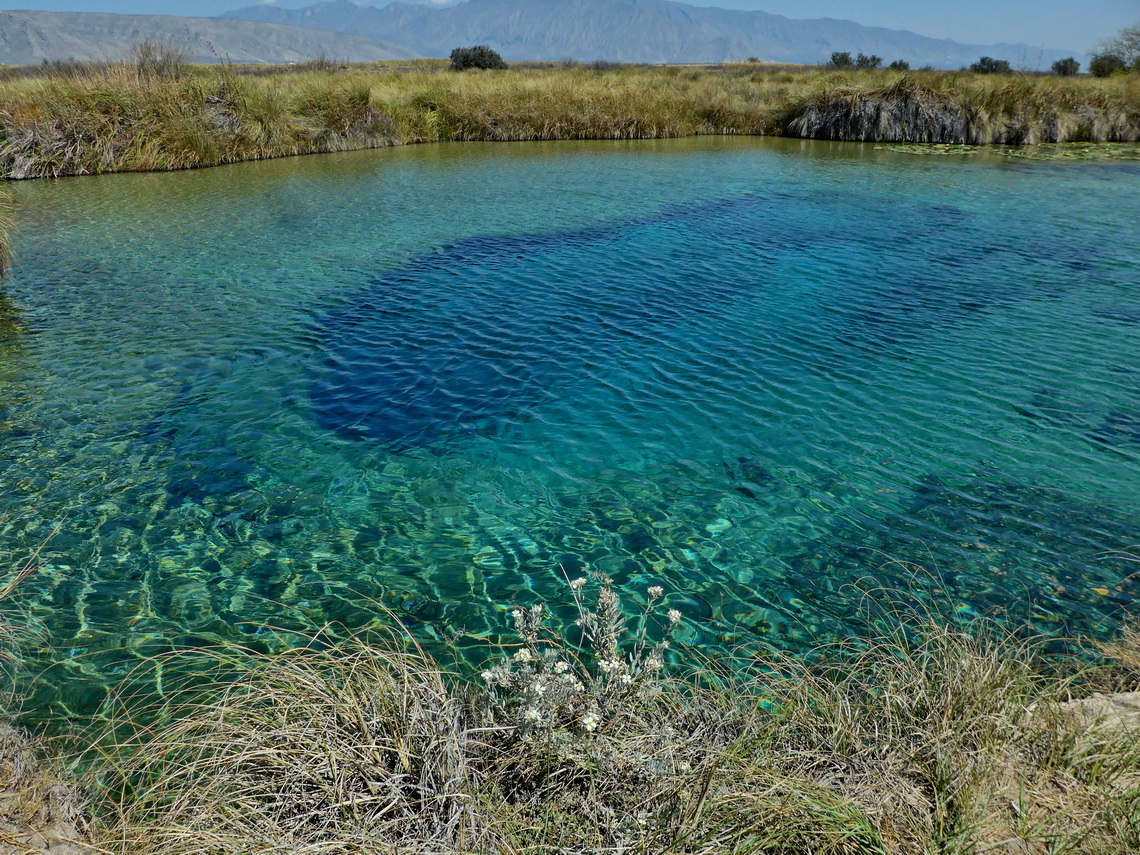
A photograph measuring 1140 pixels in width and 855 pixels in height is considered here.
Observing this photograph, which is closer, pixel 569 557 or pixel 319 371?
pixel 569 557

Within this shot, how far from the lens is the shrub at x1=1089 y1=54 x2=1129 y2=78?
4334 cm

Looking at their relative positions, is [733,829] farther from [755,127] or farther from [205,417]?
[755,127]

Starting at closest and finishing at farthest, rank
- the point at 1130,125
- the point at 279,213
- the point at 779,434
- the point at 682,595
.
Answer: the point at 682,595 → the point at 779,434 → the point at 279,213 → the point at 1130,125

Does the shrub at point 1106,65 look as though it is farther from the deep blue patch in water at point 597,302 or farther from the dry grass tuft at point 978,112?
the deep blue patch in water at point 597,302

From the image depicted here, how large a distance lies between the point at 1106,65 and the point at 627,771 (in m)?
60.2

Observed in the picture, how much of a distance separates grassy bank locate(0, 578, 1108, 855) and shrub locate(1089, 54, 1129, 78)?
2246 inches

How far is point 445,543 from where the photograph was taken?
18.6 ft

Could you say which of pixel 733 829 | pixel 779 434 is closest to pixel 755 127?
pixel 779 434

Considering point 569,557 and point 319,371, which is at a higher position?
point 319,371

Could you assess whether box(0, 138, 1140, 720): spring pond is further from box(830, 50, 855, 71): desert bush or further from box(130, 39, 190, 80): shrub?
box(830, 50, 855, 71): desert bush

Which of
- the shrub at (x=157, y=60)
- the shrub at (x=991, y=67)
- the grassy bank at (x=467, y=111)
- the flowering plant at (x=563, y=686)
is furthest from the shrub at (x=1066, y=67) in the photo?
the flowering plant at (x=563, y=686)

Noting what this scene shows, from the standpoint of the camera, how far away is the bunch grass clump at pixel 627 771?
247 centimetres

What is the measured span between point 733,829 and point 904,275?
1207 cm

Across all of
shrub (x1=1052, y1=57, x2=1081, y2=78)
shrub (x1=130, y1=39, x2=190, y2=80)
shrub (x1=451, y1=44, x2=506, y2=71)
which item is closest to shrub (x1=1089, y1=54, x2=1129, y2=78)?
shrub (x1=1052, y1=57, x2=1081, y2=78)
